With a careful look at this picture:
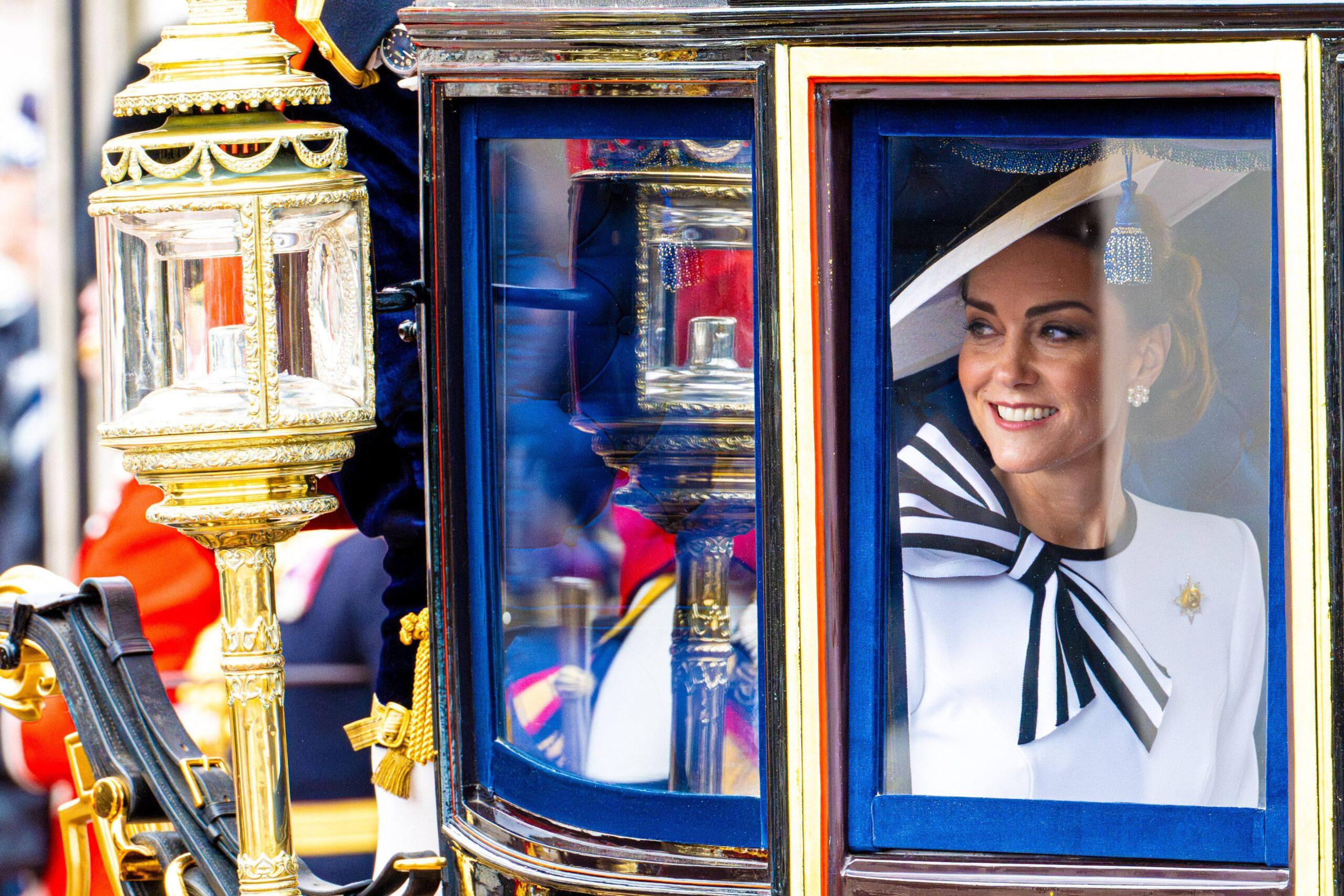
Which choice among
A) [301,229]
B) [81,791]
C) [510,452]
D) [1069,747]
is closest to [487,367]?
[510,452]

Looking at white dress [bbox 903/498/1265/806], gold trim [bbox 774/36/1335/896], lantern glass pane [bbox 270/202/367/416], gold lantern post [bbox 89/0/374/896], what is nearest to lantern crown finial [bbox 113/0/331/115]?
gold lantern post [bbox 89/0/374/896]

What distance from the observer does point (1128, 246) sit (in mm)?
1281

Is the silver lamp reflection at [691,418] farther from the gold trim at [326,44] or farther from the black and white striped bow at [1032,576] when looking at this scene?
the gold trim at [326,44]

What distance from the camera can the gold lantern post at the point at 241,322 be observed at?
147cm

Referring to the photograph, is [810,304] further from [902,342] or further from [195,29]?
[195,29]

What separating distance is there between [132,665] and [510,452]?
0.76 meters

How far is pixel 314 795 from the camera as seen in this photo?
130 inches

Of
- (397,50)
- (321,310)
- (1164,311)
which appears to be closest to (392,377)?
(397,50)

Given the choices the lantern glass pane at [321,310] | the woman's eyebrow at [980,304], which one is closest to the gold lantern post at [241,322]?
the lantern glass pane at [321,310]

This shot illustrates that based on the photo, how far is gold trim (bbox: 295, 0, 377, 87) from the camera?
1.82 meters

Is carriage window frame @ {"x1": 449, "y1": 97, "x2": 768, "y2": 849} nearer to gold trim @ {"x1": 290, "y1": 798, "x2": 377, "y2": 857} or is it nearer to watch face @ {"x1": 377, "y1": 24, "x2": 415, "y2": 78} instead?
watch face @ {"x1": 377, "y1": 24, "x2": 415, "y2": 78}

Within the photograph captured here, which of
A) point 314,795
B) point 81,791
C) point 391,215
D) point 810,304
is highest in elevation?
point 391,215

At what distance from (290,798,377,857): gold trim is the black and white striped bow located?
216cm

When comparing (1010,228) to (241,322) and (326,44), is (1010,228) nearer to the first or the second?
(241,322)
